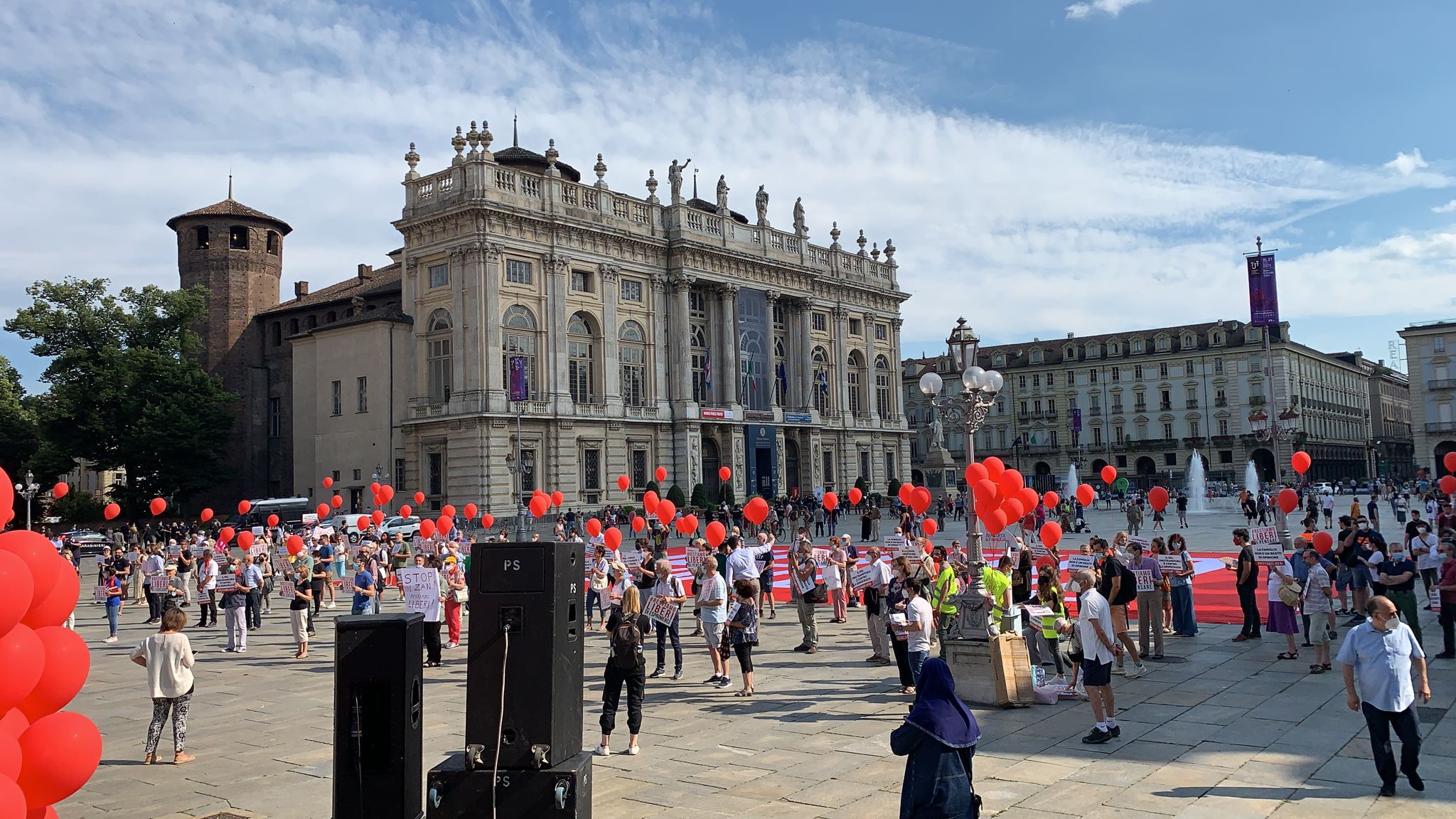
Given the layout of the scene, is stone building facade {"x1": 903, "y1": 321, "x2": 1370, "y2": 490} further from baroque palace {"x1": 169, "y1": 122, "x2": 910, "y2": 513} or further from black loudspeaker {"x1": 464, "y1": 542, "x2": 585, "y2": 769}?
black loudspeaker {"x1": 464, "y1": 542, "x2": 585, "y2": 769}

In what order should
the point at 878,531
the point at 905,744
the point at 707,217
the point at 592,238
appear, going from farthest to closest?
the point at 707,217 < the point at 592,238 < the point at 878,531 < the point at 905,744

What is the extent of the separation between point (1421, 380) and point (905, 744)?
108m

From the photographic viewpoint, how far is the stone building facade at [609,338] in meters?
48.9

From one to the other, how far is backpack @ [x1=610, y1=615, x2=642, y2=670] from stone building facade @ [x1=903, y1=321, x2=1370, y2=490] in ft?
278

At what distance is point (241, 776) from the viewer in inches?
420

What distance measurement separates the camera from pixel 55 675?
20.4 ft

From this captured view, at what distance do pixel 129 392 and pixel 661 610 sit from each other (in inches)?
1999

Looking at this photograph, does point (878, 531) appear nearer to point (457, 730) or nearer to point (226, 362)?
point (457, 730)

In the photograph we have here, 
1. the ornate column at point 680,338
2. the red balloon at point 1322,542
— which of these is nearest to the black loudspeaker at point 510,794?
the red balloon at point 1322,542

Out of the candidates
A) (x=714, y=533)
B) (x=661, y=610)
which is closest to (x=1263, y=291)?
(x=714, y=533)

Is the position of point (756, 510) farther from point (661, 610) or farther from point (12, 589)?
point (12, 589)

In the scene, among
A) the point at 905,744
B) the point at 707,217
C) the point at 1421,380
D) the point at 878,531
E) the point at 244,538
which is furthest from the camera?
the point at 1421,380

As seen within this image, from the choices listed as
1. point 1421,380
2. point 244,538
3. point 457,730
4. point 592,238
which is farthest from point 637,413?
point 1421,380

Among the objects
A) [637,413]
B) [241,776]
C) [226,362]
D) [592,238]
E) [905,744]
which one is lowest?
[241,776]
